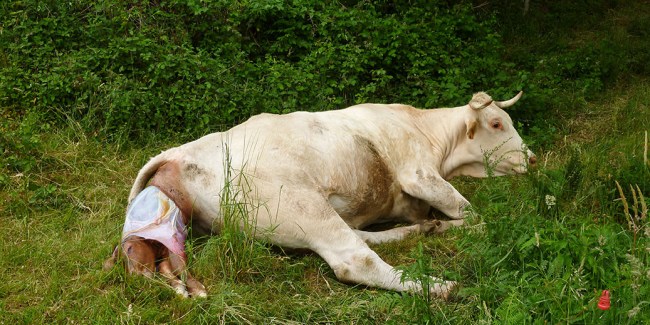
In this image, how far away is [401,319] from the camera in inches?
191

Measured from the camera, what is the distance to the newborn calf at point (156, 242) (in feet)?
17.4

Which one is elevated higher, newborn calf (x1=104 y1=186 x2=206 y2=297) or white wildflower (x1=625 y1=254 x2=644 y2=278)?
white wildflower (x1=625 y1=254 x2=644 y2=278)

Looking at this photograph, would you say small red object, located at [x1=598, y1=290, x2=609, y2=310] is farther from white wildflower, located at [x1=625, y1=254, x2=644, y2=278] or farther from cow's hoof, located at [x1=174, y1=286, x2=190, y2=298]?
cow's hoof, located at [x1=174, y1=286, x2=190, y2=298]

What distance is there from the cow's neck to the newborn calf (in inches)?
99.0

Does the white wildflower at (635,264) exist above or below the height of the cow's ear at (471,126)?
above

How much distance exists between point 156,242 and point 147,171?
24.4 inches

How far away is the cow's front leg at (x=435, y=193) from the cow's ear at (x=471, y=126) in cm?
75

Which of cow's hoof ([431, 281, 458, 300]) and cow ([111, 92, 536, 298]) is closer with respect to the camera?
cow's hoof ([431, 281, 458, 300])

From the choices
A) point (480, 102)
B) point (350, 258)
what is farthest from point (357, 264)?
point (480, 102)

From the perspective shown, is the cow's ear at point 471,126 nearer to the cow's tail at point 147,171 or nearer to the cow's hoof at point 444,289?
the cow's hoof at point 444,289

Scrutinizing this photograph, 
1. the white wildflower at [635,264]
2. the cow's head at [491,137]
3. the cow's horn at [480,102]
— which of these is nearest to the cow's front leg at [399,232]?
the cow's head at [491,137]

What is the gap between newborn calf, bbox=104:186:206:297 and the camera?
529 cm

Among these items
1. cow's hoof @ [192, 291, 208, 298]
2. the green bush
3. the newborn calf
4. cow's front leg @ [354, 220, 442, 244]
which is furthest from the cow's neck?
cow's hoof @ [192, 291, 208, 298]

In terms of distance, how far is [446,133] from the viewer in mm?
7441
